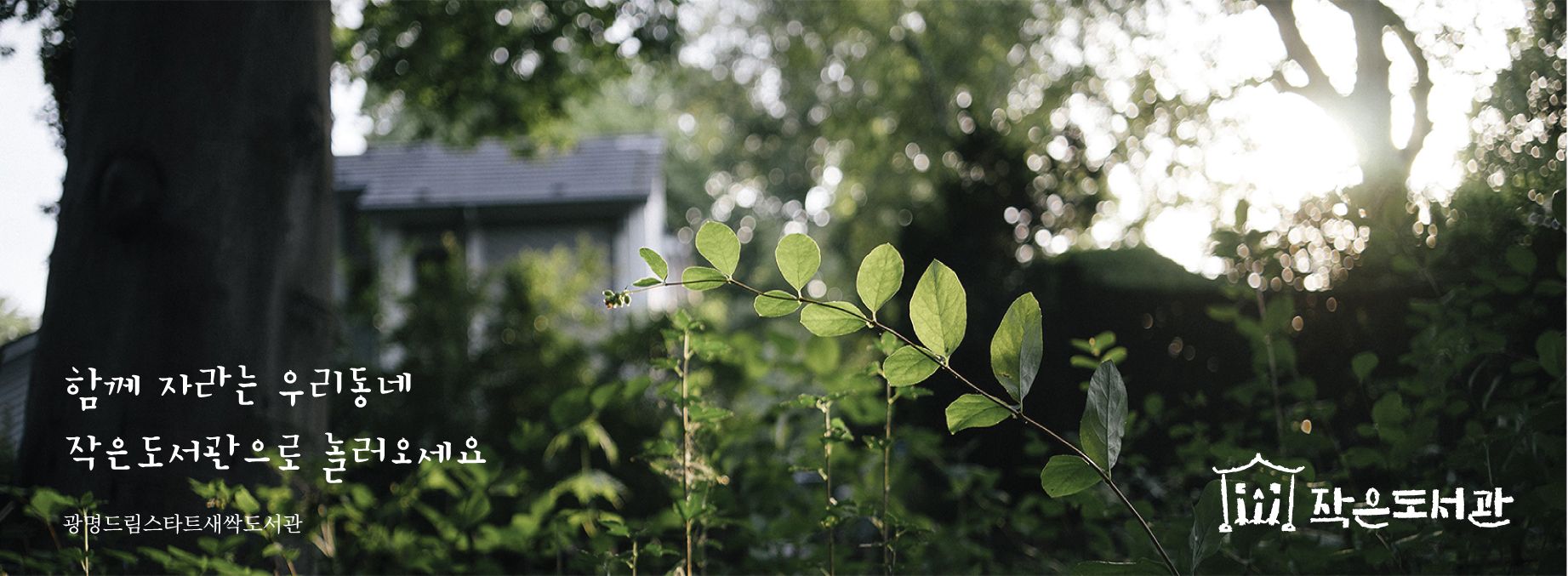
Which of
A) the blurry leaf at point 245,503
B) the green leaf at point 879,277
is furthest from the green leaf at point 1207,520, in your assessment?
the blurry leaf at point 245,503

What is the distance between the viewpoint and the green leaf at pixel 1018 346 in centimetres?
53

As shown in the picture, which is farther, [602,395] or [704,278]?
[602,395]

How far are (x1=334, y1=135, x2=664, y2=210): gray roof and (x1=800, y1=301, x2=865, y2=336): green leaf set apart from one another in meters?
11.1

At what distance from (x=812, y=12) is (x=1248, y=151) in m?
7.60

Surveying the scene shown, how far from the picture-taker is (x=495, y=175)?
1223cm

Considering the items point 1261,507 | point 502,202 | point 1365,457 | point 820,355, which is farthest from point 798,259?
point 502,202

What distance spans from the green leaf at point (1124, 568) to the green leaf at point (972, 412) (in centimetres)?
13

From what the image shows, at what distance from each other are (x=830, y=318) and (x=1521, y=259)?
1.15 meters

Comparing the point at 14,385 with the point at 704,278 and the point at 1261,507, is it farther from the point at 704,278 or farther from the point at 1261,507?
the point at 1261,507

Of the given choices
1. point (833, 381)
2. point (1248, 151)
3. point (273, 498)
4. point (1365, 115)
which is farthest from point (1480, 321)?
point (273, 498)

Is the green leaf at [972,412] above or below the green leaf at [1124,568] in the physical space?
above

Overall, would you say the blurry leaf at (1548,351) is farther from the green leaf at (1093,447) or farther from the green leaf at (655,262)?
the green leaf at (655,262)

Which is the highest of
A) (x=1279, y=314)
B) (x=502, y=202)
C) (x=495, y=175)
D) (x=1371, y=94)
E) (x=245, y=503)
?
(x=495, y=175)

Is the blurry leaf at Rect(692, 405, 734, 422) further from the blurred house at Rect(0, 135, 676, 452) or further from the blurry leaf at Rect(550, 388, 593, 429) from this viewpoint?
the blurred house at Rect(0, 135, 676, 452)
